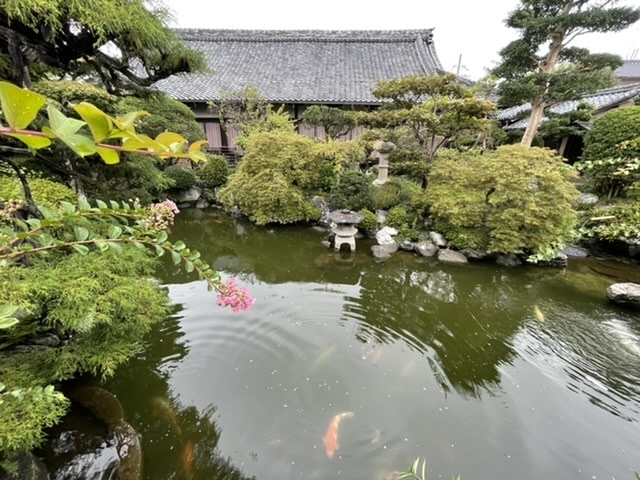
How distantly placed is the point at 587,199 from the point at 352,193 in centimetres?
520

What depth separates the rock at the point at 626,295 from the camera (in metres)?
4.27

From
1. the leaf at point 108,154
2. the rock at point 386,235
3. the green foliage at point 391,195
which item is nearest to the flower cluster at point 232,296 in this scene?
the leaf at point 108,154

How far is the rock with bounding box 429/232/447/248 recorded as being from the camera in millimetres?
6109

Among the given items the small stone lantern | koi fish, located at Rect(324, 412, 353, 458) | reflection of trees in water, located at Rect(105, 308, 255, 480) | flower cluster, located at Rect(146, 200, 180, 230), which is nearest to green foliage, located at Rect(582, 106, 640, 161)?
the small stone lantern

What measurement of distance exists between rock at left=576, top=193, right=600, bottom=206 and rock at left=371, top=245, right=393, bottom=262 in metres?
4.48

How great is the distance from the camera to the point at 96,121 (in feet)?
1.32

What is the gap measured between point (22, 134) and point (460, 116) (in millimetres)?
6986

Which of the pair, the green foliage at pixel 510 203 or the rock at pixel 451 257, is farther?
the rock at pixel 451 257

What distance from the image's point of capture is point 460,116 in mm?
6113

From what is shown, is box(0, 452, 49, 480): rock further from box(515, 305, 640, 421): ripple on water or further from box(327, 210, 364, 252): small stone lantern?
box(327, 210, 364, 252): small stone lantern

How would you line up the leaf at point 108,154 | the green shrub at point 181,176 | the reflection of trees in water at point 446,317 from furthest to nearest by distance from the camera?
1. the green shrub at point 181,176
2. the reflection of trees in water at point 446,317
3. the leaf at point 108,154

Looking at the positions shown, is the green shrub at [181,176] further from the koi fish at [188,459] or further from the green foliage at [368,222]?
the koi fish at [188,459]

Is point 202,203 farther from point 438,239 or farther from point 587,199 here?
point 587,199

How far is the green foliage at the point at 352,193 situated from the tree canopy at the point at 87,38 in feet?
14.3
